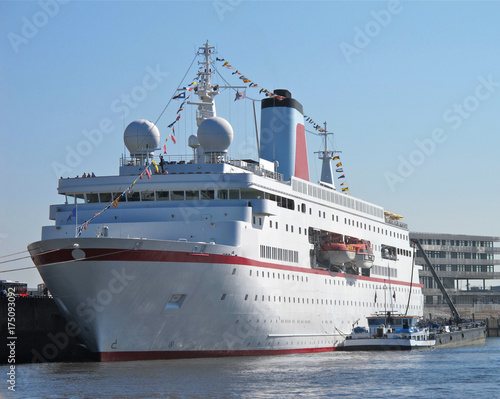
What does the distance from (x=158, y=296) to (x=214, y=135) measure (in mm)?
10526

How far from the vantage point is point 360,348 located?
163 ft

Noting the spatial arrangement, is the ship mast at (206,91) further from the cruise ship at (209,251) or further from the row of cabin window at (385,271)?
Answer: the row of cabin window at (385,271)

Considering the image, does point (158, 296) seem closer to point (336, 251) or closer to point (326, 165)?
point (336, 251)

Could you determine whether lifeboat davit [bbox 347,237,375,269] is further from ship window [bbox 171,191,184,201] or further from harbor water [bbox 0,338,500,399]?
ship window [bbox 171,191,184,201]

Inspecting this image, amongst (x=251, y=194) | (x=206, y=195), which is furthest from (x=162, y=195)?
(x=251, y=194)

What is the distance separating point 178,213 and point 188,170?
3349mm

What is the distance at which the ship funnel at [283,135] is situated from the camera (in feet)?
166

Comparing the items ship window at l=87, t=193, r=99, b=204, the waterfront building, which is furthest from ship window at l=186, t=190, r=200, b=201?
the waterfront building

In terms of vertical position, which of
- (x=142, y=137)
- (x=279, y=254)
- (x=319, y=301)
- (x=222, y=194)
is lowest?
(x=319, y=301)

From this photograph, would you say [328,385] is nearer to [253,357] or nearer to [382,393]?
[382,393]

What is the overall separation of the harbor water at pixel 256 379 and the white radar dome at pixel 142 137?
36.8 ft

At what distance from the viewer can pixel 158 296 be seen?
115ft

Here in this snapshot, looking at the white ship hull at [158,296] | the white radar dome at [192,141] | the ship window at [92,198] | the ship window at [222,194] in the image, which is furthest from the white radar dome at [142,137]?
the white ship hull at [158,296]

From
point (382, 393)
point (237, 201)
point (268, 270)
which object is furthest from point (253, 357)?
point (382, 393)
